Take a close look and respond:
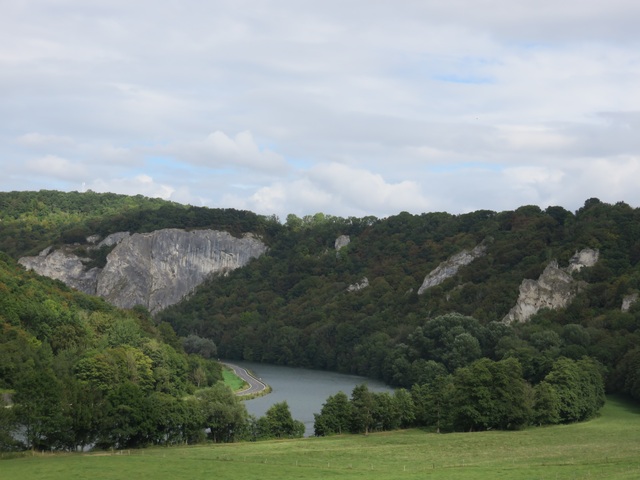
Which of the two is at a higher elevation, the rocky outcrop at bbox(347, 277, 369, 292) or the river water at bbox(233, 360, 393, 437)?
the rocky outcrop at bbox(347, 277, 369, 292)

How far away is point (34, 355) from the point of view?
69250 mm

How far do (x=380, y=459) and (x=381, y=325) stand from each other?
270 ft

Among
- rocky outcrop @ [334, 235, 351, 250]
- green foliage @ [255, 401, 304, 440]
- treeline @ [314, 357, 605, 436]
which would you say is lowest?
green foliage @ [255, 401, 304, 440]

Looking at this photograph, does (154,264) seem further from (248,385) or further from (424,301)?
(248,385)

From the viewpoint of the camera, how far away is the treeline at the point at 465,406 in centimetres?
6222

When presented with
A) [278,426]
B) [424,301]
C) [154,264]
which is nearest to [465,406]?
[278,426]

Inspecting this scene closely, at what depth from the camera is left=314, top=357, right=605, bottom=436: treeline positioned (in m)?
62.2

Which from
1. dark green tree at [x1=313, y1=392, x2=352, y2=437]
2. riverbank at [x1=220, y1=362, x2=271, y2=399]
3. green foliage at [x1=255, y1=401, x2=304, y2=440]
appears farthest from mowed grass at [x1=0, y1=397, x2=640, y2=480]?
riverbank at [x1=220, y1=362, x2=271, y2=399]

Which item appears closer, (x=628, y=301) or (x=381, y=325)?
(x=628, y=301)

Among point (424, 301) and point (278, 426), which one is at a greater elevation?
point (424, 301)

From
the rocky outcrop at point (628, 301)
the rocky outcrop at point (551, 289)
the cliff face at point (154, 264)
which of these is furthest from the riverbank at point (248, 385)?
the cliff face at point (154, 264)

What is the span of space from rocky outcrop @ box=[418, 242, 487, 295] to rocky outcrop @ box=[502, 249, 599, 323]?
23.1 metres

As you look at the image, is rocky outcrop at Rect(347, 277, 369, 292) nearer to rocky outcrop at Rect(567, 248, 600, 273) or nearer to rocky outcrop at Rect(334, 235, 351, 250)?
rocky outcrop at Rect(334, 235, 351, 250)

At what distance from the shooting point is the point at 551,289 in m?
113
